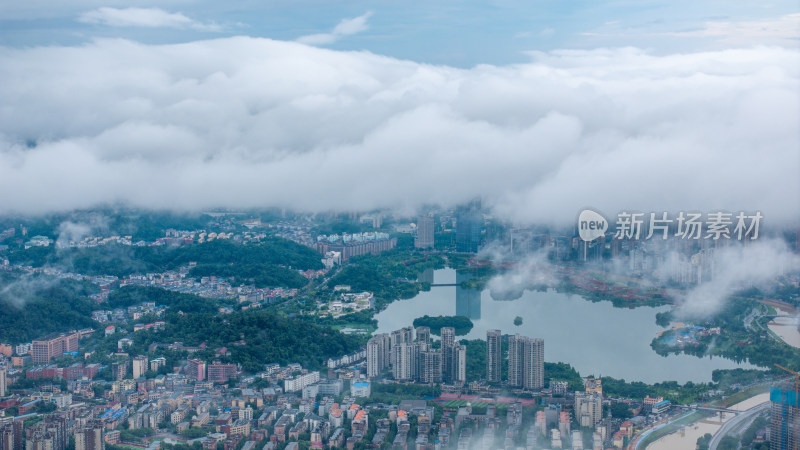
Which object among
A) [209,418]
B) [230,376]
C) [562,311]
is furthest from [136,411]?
[562,311]

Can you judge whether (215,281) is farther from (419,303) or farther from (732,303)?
(732,303)

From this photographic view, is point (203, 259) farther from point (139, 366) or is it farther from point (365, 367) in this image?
point (365, 367)

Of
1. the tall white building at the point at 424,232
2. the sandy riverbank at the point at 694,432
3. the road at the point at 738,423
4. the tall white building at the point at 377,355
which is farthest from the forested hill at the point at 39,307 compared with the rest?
the road at the point at 738,423

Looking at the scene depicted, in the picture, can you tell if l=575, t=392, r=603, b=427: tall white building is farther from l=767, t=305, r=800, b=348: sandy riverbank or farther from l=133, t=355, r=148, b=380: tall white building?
l=133, t=355, r=148, b=380: tall white building

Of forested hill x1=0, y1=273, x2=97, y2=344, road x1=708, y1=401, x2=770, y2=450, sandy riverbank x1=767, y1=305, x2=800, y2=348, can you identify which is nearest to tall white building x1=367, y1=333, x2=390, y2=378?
road x1=708, y1=401, x2=770, y2=450

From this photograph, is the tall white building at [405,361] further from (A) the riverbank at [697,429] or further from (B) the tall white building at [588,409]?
(A) the riverbank at [697,429]

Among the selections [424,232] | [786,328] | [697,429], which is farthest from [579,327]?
[424,232]
